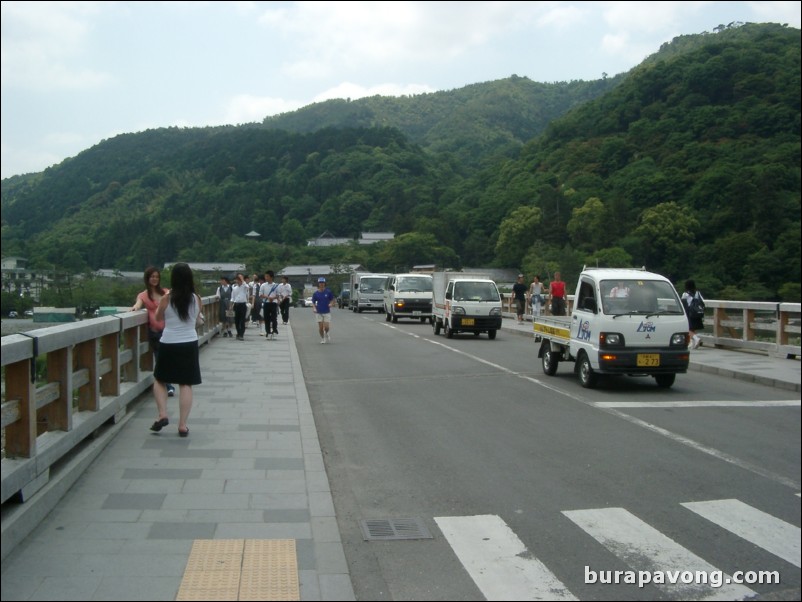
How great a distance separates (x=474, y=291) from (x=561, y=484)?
1871 centimetres

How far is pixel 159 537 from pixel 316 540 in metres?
1.08

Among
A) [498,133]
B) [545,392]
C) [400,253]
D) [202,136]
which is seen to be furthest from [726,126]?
[202,136]

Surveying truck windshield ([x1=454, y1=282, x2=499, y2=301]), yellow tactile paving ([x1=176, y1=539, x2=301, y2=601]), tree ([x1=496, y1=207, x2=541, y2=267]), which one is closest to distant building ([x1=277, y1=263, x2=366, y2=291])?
tree ([x1=496, y1=207, x2=541, y2=267])

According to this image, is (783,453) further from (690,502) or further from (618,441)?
(618,441)

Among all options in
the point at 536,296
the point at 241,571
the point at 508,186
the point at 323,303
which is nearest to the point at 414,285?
the point at 536,296

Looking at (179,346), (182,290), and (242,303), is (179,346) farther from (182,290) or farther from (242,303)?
(242,303)

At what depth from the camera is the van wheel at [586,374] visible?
1317 cm

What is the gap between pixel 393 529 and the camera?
19.2ft

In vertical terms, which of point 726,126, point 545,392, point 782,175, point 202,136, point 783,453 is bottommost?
point 545,392

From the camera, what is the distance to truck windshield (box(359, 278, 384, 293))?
49031 millimetres

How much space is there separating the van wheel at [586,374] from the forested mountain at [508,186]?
92.2 inches

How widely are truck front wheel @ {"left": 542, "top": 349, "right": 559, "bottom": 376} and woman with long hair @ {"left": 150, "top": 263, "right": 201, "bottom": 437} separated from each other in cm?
820

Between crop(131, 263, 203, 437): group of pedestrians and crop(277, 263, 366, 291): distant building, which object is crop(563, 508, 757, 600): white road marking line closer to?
crop(131, 263, 203, 437): group of pedestrians

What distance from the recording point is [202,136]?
174375 millimetres
